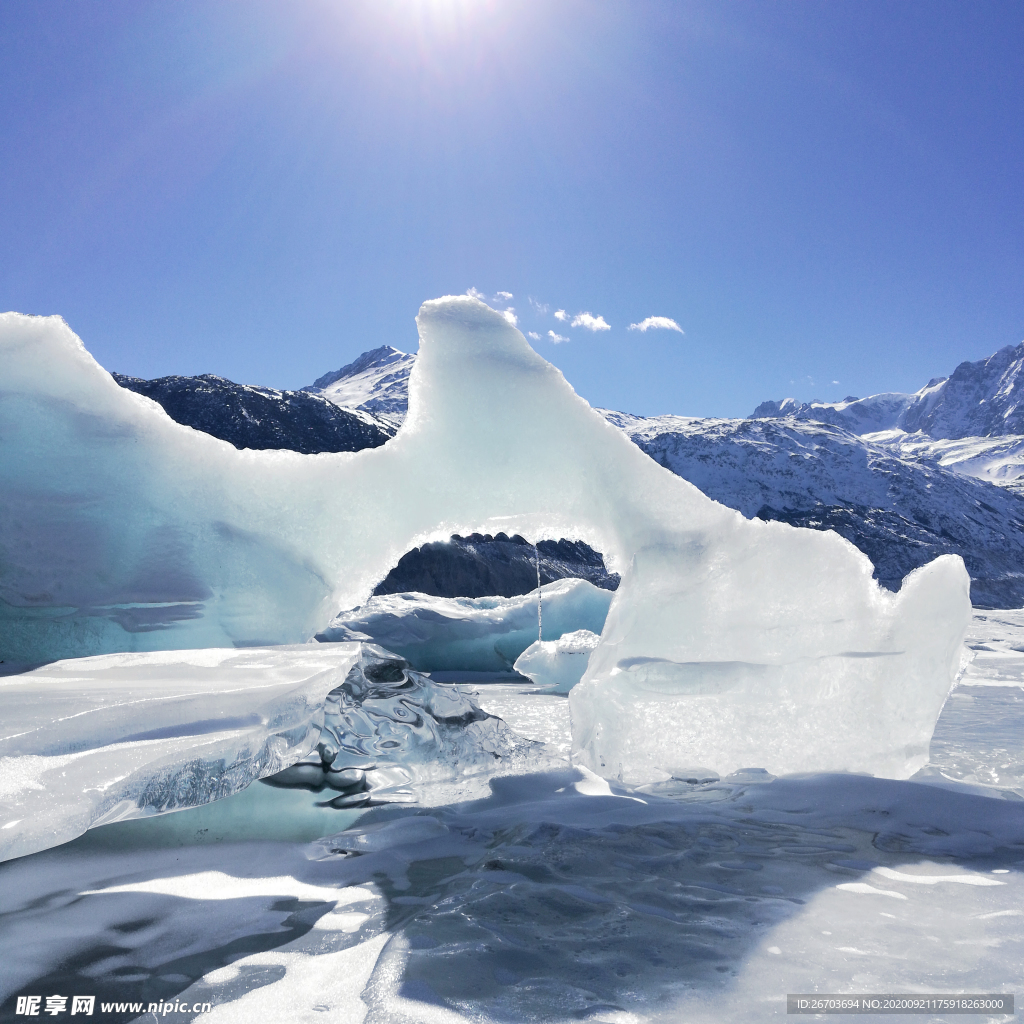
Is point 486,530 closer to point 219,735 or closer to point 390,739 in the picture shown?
point 390,739

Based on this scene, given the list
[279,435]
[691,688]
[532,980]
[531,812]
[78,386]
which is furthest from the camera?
[279,435]

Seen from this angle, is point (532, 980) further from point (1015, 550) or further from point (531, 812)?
point (1015, 550)

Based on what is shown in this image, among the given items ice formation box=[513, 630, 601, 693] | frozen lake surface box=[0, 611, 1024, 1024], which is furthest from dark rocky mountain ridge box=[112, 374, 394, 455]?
frozen lake surface box=[0, 611, 1024, 1024]

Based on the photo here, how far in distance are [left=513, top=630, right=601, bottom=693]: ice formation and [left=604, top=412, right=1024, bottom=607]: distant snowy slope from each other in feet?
149

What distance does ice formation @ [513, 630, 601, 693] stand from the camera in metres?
8.43

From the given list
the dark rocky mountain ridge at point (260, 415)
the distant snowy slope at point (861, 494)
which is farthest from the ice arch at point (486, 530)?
the distant snowy slope at point (861, 494)

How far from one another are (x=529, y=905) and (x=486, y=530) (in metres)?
2.92

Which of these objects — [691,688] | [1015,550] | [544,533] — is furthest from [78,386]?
[1015,550]

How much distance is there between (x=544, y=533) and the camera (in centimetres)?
470

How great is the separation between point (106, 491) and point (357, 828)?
2900 millimetres

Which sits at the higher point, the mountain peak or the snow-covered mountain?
the mountain peak

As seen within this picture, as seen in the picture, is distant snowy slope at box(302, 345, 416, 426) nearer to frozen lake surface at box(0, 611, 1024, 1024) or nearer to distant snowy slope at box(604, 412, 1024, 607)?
distant snowy slope at box(604, 412, 1024, 607)

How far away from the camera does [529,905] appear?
2.00 meters

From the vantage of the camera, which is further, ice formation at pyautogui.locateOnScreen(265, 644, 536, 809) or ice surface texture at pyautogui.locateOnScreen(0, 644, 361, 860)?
ice formation at pyautogui.locateOnScreen(265, 644, 536, 809)
